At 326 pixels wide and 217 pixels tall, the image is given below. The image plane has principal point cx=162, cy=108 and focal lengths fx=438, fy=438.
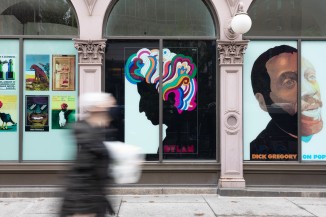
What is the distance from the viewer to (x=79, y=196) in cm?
409

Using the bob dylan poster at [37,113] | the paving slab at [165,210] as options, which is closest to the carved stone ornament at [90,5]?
the bob dylan poster at [37,113]

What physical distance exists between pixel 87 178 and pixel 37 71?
5994mm

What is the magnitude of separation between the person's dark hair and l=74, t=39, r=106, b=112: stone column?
3346mm

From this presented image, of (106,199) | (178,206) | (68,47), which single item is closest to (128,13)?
(68,47)

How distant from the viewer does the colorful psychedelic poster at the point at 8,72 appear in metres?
9.53

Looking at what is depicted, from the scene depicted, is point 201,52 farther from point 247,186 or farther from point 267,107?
point 247,186

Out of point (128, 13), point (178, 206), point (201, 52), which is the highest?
point (128, 13)

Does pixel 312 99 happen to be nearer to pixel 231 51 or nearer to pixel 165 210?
pixel 231 51

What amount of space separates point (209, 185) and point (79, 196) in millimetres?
5827

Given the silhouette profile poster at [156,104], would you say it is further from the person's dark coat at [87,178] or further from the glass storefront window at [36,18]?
the person's dark coat at [87,178]

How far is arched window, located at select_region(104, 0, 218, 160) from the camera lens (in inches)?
379

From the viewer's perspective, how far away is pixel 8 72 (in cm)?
954

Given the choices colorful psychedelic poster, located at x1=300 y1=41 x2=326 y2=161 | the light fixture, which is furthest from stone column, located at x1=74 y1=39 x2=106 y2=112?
colorful psychedelic poster, located at x1=300 y1=41 x2=326 y2=161

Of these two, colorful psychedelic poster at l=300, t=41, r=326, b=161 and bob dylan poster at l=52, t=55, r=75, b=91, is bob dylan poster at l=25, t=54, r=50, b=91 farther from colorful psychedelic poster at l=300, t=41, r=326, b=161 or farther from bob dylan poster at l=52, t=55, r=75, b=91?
colorful psychedelic poster at l=300, t=41, r=326, b=161
